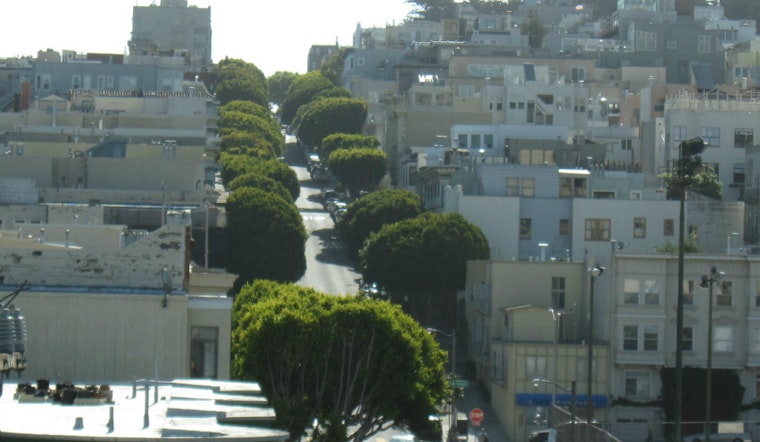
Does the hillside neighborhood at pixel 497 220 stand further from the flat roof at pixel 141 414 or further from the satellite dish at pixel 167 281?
the flat roof at pixel 141 414

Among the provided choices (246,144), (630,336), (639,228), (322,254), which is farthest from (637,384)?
(246,144)

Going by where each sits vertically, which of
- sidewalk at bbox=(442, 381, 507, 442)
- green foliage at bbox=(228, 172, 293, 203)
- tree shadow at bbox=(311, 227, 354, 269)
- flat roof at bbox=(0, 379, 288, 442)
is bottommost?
sidewalk at bbox=(442, 381, 507, 442)

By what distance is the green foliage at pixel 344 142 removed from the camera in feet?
524

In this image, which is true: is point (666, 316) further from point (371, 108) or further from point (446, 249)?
point (371, 108)

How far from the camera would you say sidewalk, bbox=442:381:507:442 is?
81812 mm

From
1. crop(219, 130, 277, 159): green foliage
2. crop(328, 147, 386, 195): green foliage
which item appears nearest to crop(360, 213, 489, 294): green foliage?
crop(328, 147, 386, 195): green foliage

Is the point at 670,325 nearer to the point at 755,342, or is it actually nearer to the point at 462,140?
the point at 755,342

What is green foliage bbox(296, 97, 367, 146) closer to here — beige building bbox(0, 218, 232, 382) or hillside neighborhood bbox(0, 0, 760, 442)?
hillside neighborhood bbox(0, 0, 760, 442)

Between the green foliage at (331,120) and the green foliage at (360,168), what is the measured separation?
23.7 m

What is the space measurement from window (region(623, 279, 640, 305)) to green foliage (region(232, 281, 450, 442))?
102 feet

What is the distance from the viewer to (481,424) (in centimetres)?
8469

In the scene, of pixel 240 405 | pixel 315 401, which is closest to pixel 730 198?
pixel 315 401

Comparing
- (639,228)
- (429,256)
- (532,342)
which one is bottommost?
(532,342)

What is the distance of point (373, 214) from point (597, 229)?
13.1 meters
